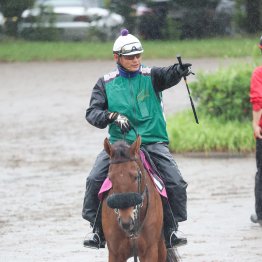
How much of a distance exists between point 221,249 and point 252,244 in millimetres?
407

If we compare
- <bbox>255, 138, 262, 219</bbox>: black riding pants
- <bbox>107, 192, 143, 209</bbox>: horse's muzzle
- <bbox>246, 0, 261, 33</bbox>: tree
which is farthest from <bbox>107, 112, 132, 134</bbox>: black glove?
<bbox>246, 0, 261, 33</bbox>: tree

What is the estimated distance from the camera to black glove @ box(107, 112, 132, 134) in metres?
8.55

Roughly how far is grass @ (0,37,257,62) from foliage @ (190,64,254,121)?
34.2ft

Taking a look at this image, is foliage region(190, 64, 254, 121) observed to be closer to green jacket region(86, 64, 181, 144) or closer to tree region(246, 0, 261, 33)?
green jacket region(86, 64, 181, 144)

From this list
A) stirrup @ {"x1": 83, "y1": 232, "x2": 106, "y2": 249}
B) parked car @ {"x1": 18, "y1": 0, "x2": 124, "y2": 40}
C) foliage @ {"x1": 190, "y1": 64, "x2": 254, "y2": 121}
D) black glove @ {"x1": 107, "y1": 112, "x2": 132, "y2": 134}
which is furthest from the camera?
parked car @ {"x1": 18, "y1": 0, "x2": 124, "y2": 40}

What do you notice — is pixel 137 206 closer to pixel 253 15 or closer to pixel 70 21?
pixel 253 15

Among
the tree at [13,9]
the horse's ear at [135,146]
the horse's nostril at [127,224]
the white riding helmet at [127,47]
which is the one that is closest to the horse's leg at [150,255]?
the horse's nostril at [127,224]

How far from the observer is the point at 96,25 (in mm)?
34750

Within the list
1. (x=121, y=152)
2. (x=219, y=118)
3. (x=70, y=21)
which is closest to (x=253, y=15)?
(x=70, y=21)

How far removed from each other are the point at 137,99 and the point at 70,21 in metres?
26.0

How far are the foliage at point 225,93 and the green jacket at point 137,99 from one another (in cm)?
873

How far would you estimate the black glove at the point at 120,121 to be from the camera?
337 inches

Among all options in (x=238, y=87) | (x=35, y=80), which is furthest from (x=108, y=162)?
(x=35, y=80)

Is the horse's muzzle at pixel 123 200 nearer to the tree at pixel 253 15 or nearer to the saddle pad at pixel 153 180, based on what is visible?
the saddle pad at pixel 153 180
